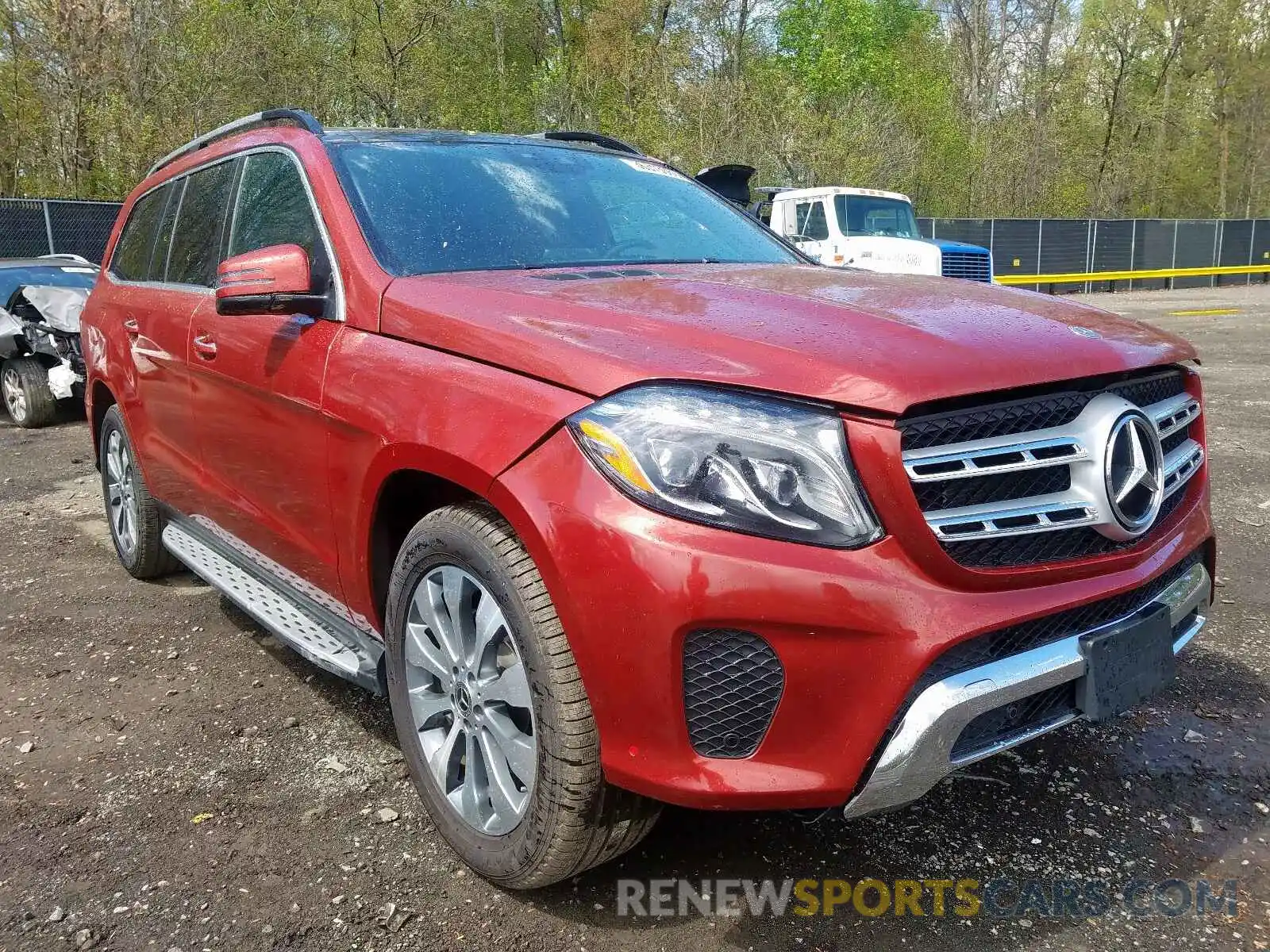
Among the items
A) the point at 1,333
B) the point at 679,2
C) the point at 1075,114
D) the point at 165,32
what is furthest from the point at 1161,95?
the point at 1,333

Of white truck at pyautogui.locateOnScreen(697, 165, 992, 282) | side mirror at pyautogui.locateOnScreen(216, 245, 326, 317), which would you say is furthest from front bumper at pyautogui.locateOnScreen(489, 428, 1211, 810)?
white truck at pyautogui.locateOnScreen(697, 165, 992, 282)

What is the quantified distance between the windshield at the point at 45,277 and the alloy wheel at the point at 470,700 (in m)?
8.77

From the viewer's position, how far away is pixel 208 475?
3.52 meters

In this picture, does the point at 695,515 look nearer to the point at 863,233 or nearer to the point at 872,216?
the point at 863,233

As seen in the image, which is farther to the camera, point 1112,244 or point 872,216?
point 1112,244

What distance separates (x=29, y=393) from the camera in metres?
9.00

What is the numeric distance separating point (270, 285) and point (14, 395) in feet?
26.7

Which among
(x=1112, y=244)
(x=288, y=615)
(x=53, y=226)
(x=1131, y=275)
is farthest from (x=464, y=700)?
(x=1112, y=244)

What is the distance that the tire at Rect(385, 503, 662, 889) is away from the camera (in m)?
1.96

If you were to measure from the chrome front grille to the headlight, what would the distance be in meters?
0.14

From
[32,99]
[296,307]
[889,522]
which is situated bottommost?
[889,522]

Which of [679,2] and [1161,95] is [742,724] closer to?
[679,2]

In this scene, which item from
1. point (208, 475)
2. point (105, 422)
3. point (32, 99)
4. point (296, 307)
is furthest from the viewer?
point (32, 99)

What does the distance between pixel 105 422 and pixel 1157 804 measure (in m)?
4.60
